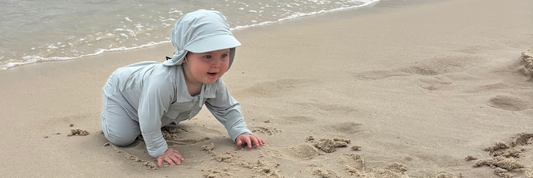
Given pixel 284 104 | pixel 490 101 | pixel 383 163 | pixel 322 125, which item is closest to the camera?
pixel 383 163

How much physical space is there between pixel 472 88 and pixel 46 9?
6107mm

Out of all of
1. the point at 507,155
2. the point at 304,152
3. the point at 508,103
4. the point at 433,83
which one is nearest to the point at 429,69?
the point at 433,83

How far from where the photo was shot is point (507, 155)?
235 cm

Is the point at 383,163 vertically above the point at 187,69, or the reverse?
the point at 187,69

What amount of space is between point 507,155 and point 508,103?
39.1 inches

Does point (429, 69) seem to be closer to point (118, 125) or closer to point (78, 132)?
point (118, 125)

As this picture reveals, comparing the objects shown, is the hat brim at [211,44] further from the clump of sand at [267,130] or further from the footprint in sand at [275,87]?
Result: the footprint in sand at [275,87]

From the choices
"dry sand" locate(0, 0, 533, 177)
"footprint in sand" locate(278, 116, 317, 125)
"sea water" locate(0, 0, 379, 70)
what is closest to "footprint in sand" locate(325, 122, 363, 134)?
"dry sand" locate(0, 0, 533, 177)

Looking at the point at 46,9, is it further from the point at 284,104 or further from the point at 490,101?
the point at 490,101

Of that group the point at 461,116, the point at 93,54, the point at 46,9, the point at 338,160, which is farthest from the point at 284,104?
the point at 46,9

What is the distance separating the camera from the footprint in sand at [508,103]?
312 centimetres

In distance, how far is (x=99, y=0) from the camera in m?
7.62

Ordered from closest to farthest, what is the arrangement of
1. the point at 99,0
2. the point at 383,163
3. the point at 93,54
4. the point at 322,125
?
1. the point at 383,163
2. the point at 322,125
3. the point at 93,54
4. the point at 99,0

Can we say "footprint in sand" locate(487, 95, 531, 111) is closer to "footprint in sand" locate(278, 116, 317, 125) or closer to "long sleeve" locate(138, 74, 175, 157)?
"footprint in sand" locate(278, 116, 317, 125)
